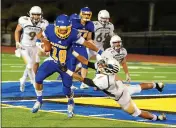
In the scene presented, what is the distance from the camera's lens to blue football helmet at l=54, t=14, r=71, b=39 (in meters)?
9.14

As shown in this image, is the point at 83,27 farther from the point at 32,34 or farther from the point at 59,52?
the point at 59,52

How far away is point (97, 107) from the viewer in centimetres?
1052

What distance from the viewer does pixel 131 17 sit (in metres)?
38.2

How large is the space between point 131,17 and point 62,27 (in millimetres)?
29447

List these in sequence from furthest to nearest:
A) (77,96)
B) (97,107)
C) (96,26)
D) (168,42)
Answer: (168,42)
(96,26)
(77,96)
(97,107)

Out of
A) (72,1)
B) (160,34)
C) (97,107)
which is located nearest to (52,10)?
(72,1)

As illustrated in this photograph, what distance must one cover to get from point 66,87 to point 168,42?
2111cm

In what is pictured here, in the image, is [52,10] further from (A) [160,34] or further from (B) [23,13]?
(A) [160,34]

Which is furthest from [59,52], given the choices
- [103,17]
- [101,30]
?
[101,30]

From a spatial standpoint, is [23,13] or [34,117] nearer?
[34,117]

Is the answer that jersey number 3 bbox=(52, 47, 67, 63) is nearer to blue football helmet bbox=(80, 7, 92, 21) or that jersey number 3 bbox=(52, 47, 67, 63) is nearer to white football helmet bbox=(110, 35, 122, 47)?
white football helmet bbox=(110, 35, 122, 47)

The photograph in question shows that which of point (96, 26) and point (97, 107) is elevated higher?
point (96, 26)

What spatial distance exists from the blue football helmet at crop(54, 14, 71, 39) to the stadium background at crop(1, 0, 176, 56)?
21374mm

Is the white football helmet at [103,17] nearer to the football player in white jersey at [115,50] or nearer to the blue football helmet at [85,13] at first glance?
the blue football helmet at [85,13]
